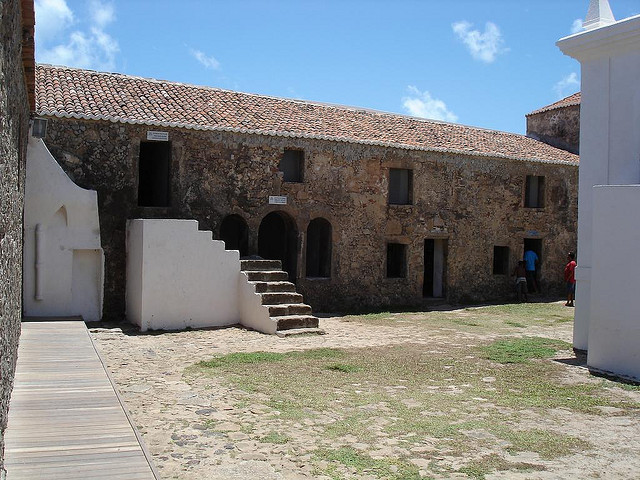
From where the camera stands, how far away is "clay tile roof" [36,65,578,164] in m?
14.4

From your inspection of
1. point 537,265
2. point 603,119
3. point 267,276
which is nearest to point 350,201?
point 267,276

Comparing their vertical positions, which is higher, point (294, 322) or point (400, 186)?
point (400, 186)

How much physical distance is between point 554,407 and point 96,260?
974 centimetres

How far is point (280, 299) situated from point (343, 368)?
4076 mm

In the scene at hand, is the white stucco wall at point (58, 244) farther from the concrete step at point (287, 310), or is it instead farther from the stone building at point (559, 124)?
the stone building at point (559, 124)

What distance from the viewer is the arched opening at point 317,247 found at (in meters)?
18.2

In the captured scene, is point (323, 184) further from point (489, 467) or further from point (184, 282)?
point (489, 467)

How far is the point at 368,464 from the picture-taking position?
5.86 meters

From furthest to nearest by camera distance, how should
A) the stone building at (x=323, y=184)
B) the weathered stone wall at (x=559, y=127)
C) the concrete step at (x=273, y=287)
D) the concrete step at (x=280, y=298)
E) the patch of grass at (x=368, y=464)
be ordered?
the weathered stone wall at (x=559, y=127), the stone building at (x=323, y=184), the concrete step at (x=273, y=287), the concrete step at (x=280, y=298), the patch of grass at (x=368, y=464)

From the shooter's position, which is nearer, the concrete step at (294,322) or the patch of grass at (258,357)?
the patch of grass at (258,357)

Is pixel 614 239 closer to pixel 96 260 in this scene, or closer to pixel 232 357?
pixel 232 357

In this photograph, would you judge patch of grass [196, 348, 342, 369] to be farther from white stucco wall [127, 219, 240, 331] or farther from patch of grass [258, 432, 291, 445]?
patch of grass [258, 432, 291, 445]

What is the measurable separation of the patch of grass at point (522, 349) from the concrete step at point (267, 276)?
4726 mm

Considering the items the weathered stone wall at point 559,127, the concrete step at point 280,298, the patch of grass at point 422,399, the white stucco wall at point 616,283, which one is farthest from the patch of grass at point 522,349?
the weathered stone wall at point 559,127
